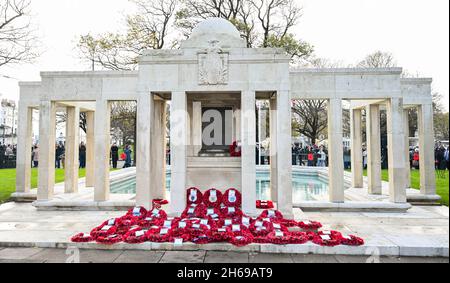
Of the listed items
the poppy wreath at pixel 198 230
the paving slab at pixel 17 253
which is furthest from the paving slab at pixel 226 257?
the paving slab at pixel 17 253

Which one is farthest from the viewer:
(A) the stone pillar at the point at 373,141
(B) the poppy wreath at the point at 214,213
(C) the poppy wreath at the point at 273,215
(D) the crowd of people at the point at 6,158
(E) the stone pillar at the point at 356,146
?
(D) the crowd of people at the point at 6,158

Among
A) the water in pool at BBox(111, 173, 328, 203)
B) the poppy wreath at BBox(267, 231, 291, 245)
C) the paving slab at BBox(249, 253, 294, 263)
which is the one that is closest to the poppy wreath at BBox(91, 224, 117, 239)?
the paving slab at BBox(249, 253, 294, 263)

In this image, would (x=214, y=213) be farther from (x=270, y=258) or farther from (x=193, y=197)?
(x=270, y=258)

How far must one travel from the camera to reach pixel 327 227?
748cm

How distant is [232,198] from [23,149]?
9.48 metres

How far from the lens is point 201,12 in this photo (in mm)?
20234

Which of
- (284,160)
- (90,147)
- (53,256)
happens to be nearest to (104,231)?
(53,256)

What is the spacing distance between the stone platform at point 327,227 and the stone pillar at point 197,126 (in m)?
3.33

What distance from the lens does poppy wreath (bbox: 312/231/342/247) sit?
582cm

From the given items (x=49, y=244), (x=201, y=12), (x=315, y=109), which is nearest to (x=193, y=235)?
(x=49, y=244)

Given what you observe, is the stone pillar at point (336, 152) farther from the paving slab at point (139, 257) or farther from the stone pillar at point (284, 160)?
the paving slab at point (139, 257)

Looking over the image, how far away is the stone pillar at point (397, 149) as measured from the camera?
32.4 feet

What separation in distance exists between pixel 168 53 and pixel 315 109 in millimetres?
27013
